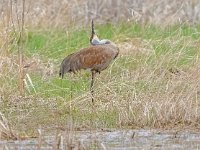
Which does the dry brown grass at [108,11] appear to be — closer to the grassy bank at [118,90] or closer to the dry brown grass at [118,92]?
the grassy bank at [118,90]

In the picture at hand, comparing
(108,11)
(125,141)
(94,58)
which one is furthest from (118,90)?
(108,11)

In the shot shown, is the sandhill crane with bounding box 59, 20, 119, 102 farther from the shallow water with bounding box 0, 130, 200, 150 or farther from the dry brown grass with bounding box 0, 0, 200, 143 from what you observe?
the shallow water with bounding box 0, 130, 200, 150

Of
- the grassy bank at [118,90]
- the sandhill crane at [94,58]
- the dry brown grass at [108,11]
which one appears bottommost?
the dry brown grass at [108,11]

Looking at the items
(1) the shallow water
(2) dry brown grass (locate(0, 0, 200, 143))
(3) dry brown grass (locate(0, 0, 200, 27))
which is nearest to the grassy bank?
(2) dry brown grass (locate(0, 0, 200, 143))

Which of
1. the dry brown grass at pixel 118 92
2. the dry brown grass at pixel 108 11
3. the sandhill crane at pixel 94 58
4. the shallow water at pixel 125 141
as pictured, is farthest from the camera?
the dry brown grass at pixel 108 11

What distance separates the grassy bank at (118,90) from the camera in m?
8.09

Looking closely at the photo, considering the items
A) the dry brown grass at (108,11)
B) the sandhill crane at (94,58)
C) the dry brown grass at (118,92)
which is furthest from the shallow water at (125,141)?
the dry brown grass at (108,11)

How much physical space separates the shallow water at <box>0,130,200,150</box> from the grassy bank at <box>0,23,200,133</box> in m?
0.25

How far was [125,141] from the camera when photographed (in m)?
7.48

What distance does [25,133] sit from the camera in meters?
7.70

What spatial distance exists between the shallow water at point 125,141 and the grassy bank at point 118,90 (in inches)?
9.8

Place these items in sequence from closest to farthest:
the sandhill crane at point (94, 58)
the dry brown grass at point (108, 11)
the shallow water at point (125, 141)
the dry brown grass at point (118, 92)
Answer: the shallow water at point (125, 141)
the dry brown grass at point (118, 92)
the sandhill crane at point (94, 58)
the dry brown grass at point (108, 11)

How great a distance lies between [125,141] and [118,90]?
1539 mm

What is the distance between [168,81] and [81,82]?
52.2 inches
